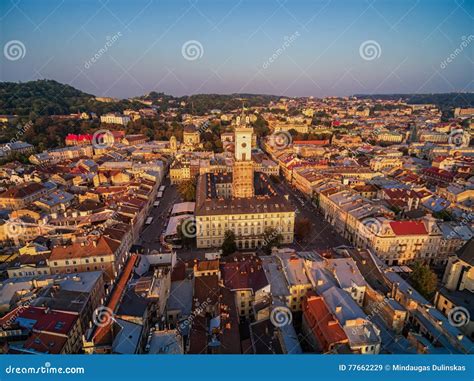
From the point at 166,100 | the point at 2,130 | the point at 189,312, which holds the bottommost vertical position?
the point at 189,312

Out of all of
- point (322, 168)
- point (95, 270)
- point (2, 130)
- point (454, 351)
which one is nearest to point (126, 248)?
point (95, 270)

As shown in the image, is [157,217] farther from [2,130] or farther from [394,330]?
[2,130]

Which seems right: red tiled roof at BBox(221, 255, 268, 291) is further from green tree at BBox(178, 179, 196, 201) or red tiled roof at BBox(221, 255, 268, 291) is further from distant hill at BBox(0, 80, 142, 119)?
distant hill at BBox(0, 80, 142, 119)
